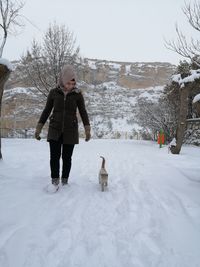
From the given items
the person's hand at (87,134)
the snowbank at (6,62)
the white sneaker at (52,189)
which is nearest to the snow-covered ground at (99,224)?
the white sneaker at (52,189)

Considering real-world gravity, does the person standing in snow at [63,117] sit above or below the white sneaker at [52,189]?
above

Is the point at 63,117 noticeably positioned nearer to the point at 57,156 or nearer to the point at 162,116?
the point at 57,156

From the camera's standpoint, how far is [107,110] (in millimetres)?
37000

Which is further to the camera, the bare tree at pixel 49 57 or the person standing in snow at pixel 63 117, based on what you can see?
the bare tree at pixel 49 57

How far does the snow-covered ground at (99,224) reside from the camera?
2.03 metres

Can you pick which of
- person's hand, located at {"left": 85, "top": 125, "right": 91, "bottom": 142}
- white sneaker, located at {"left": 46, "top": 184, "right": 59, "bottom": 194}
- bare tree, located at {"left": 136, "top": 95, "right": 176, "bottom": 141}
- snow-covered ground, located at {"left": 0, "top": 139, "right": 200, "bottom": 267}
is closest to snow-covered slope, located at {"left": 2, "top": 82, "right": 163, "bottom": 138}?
bare tree, located at {"left": 136, "top": 95, "right": 176, "bottom": 141}

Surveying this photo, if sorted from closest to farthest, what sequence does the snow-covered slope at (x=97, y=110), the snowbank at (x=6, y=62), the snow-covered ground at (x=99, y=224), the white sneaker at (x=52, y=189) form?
the snow-covered ground at (x=99, y=224) → the white sneaker at (x=52, y=189) → the snowbank at (x=6, y=62) → the snow-covered slope at (x=97, y=110)

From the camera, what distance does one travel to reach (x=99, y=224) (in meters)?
2.64

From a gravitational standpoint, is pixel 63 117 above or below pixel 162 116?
below

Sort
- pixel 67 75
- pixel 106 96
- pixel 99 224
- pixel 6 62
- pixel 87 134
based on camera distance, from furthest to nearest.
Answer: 1. pixel 106 96
2. pixel 6 62
3. pixel 87 134
4. pixel 67 75
5. pixel 99 224

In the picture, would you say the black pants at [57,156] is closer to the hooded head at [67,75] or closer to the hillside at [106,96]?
the hooded head at [67,75]

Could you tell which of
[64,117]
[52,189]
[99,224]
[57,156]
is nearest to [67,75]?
[64,117]

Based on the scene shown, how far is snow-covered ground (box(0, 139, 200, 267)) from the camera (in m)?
2.03

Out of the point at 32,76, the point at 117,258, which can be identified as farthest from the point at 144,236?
the point at 32,76
